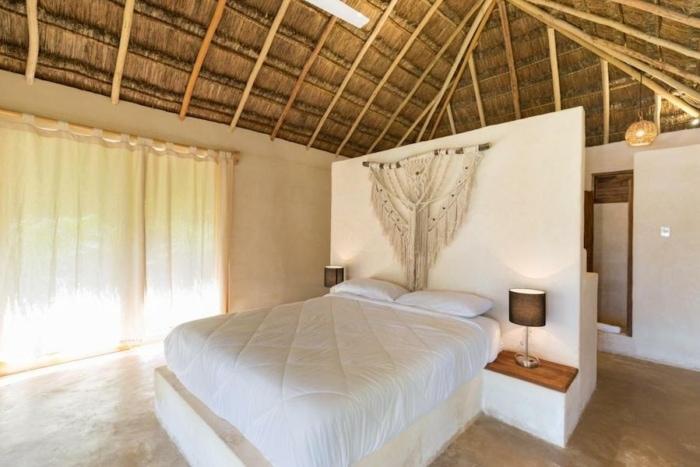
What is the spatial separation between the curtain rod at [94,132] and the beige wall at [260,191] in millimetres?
128

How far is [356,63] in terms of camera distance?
3721mm

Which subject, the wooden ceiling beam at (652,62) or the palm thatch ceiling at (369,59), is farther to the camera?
the wooden ceiling beam at (652,62)

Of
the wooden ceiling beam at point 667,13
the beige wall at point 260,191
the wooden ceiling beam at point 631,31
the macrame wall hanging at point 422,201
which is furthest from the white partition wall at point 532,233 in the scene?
the beige wall at point 260,191

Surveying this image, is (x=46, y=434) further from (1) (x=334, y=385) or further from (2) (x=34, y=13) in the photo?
(2) (x=34, y=13)

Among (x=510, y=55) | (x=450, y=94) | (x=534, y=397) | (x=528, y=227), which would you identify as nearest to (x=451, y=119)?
(x=450, y=94)

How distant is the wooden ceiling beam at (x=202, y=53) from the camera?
110 inches

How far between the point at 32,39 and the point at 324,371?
11.7ft

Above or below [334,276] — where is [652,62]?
above

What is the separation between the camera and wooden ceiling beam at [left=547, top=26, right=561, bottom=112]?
3.48 metres

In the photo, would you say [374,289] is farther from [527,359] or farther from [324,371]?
[324,371]

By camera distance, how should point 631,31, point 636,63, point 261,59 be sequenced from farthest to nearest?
point 261,59 < point 636,63 < point 631,31

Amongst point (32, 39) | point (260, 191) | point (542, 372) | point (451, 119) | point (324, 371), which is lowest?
point (542, 372)

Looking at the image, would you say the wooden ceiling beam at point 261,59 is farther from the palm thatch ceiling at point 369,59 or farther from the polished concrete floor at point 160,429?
the polished concrete floor at point 160,429

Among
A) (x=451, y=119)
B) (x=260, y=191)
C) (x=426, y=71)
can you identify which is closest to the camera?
(x=426, y=71)
